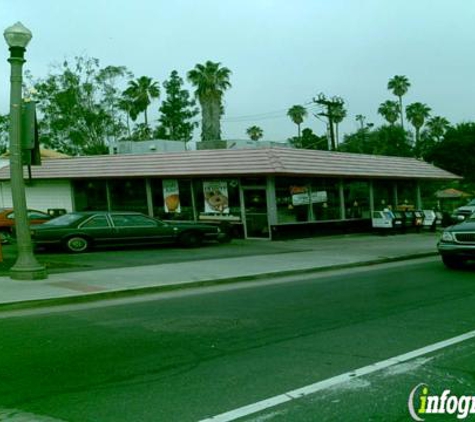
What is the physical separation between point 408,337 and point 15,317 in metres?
5.50

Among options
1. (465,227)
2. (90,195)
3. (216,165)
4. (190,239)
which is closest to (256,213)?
(216,165)

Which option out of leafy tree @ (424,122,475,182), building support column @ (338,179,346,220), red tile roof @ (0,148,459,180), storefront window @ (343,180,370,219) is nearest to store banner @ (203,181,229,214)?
red tile roof @ (0,148,459,180)

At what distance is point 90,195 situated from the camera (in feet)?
93.4

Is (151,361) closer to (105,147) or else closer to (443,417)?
(443,417)

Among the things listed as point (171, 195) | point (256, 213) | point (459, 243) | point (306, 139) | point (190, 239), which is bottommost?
point (459, 243)

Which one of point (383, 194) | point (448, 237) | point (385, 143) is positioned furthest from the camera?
point (385, 143)

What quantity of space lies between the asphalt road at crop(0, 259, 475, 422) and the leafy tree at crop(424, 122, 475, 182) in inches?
1690

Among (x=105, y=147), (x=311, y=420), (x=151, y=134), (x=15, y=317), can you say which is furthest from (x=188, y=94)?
(x=311, y=420)

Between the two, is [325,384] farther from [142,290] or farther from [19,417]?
[142,290]

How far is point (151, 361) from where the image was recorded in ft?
21.8

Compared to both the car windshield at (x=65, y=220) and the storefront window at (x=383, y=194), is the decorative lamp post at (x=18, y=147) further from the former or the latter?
the storefront window at (x=383, y=194)

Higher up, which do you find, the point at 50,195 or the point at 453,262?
the point at 50,195

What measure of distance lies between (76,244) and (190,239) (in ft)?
12.9

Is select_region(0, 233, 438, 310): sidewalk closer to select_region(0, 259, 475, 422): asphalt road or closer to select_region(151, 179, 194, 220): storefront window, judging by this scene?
select_region(0, 259, 475, 422): asphalt road
